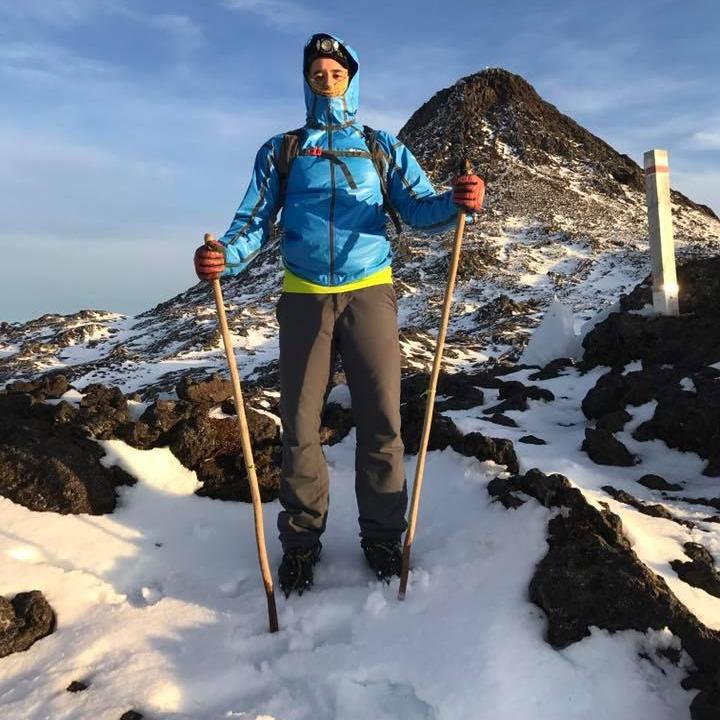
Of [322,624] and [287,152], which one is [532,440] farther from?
[287,152]

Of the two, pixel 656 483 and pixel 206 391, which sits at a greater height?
pixel 206 391

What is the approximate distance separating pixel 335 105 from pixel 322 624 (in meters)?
2.93

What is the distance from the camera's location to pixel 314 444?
144 inches

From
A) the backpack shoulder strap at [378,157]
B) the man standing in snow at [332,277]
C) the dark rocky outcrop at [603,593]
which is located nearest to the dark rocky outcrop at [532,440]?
the dark rocky outcrop at [603,593]

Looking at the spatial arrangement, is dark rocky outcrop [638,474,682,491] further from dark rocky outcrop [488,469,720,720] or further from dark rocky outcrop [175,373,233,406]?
dark rocky outcrop [175,373,233,406]

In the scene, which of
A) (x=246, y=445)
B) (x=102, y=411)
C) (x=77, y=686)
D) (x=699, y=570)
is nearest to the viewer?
(x=77, y=686)

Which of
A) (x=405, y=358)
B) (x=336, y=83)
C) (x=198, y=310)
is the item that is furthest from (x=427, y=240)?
(x=336, y=83)

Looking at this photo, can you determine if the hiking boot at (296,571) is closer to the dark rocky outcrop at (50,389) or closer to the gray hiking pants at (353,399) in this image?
the gray hiking pants at (353,399)

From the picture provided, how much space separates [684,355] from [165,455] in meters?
5.83

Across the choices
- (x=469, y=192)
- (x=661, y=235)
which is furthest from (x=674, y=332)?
(x=469, y=192)

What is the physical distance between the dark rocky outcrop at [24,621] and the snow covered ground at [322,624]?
5cm

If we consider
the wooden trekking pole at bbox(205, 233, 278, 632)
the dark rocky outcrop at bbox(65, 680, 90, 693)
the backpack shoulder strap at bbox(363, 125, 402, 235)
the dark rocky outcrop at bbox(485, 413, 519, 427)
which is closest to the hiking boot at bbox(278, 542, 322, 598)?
the wooden trekking pole at bbox(205, 233, 278, 632)

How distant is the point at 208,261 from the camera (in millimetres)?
3291

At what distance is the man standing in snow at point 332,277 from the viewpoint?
3512mm
